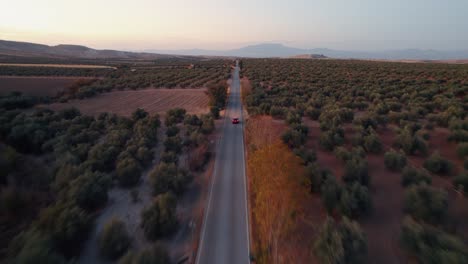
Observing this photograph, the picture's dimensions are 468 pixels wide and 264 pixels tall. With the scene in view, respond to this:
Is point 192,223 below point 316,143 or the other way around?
A: below

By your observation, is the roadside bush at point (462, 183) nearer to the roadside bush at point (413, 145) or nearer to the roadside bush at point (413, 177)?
the roadside bush at point (413, 177)

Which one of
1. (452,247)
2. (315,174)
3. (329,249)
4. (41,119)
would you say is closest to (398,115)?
(315,174)

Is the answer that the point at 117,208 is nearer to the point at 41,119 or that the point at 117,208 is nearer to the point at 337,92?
the point at 41,119

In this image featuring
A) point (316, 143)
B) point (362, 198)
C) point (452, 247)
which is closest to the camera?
point (452, 247)

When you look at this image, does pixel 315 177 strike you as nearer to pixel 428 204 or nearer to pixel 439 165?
pixel 428 204

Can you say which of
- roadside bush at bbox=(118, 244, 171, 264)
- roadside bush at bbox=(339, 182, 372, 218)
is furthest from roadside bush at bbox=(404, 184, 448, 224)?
roadside bush at bbox=(118, 244, 171, 264)

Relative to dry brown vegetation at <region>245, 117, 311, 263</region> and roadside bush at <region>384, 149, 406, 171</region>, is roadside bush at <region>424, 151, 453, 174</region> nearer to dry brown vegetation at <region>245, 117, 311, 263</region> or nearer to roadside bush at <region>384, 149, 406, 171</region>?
roadside bush at <region>384, 149, 406, 171</region>
